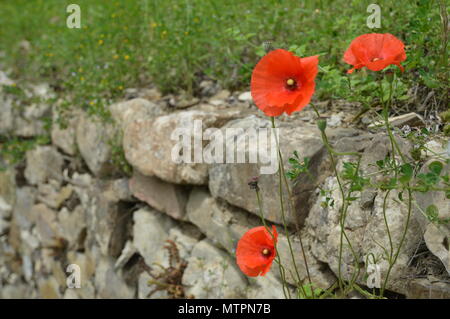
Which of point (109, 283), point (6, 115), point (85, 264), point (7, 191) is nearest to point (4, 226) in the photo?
point (7, 191)

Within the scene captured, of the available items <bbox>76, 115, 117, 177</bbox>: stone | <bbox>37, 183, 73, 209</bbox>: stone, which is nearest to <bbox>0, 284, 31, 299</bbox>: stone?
<bbox>37, 183, 73, 209</bbox>: stone

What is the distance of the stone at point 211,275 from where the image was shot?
2.48 m

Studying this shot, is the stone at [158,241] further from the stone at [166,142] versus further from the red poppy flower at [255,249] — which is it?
the red poppy flower at [255,249]

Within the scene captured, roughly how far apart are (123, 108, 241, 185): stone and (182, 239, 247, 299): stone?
39cm

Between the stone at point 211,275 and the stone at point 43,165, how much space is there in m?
1.76

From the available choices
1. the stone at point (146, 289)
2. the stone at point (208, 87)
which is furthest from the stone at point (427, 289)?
the stone at point (208, 87)

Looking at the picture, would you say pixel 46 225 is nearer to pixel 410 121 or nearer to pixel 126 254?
pixel 126 254

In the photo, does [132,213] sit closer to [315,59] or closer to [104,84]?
[104,84]

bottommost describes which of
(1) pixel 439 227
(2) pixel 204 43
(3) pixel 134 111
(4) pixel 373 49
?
(1) pixel 439 227

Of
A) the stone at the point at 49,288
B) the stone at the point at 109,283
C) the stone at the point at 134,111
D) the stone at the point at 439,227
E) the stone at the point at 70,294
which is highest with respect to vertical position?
the stone at the point at 134,111

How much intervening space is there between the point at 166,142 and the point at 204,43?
0.94 m

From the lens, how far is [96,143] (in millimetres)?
3373

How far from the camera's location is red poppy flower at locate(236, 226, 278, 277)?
1.66 m
